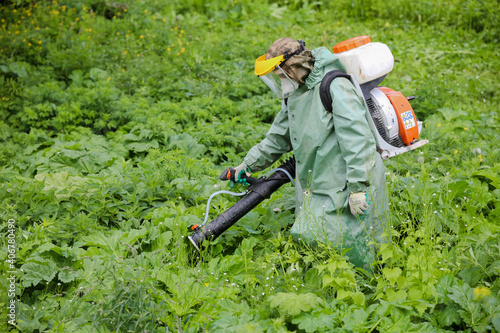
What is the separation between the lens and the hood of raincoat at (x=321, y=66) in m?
2.88

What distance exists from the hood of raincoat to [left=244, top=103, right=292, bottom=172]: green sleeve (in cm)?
36

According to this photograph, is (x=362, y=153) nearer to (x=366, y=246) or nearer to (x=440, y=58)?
(x=366, y=246)

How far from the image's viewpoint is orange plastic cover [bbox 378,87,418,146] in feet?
9.77

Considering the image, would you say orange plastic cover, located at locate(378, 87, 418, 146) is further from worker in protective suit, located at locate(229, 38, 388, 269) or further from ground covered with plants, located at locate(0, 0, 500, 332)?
ground covered with plants, located at locate(0, 0, 500, 332)

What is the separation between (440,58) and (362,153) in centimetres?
558

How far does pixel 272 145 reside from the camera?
3.30 m

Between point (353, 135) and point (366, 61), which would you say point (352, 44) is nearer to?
point (366, 61)

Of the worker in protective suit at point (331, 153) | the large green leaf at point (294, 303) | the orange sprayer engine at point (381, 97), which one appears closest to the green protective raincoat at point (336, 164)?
the worker in protective suit at point (331, 153)

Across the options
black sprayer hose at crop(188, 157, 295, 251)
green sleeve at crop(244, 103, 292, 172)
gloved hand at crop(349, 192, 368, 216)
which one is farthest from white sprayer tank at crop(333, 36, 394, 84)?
black sprayer hose at crop(188, 157, 295, 251)

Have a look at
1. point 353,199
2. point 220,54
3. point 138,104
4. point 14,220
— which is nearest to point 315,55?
point 353,199

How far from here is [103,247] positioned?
10.4ft

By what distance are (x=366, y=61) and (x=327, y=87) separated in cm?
34

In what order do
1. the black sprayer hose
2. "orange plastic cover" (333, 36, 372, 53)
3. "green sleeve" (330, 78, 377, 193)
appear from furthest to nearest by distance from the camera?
1. the black sprayer hose
2. "orange plastic cover" (333, 36, 372, 53)
3. "green sleeve" (330, 78, 377, 193)

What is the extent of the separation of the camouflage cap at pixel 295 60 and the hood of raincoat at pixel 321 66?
1.3 inches
